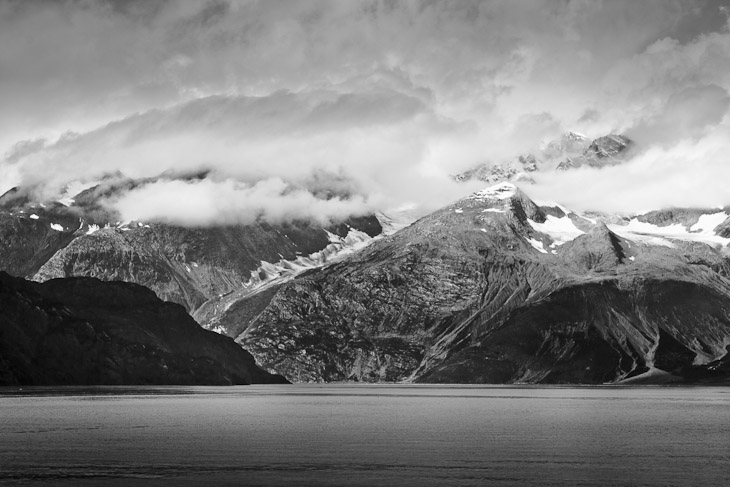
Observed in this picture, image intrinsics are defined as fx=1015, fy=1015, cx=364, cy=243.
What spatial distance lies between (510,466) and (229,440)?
55644 millimetres

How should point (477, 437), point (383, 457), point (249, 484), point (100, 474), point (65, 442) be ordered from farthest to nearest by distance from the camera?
point (477, 437), point (65, 442), point (383, 457), point (100, 474), point (249, 484)

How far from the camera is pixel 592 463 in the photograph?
140 m

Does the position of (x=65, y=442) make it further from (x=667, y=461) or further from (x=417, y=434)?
(x=667, y=461)

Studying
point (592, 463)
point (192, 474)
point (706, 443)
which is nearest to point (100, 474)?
point (192, 474)

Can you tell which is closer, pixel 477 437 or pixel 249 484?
pixel 249 484

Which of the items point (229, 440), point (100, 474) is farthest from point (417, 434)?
point (100, 474)

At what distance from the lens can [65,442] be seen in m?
164

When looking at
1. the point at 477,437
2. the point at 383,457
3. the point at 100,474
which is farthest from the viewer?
the point at 477,437

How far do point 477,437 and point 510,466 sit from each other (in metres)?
45.1

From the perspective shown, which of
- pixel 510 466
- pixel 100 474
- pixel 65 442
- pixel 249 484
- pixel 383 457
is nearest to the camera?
pixel 249 484

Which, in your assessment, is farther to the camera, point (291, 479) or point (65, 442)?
point (65, 442)

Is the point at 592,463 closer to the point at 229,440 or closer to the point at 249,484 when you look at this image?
the point at 249,484

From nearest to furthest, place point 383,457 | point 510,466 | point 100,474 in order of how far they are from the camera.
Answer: point 100,474 → point 510,466 → point 383,457

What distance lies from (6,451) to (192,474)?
38.2 m
